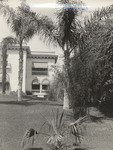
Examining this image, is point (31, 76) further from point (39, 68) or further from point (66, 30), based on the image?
point (66, 30)

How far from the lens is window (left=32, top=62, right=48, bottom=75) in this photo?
46.7 m

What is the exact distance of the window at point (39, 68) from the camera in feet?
153

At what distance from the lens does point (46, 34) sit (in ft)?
49.3

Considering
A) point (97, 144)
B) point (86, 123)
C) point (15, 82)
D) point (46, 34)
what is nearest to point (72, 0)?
point (46, 34)

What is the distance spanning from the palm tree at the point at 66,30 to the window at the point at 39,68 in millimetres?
31521

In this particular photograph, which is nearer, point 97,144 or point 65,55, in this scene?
point 97,144

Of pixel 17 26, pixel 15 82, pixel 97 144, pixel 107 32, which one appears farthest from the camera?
pixel 15 82

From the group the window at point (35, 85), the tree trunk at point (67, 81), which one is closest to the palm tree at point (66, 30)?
the tree trunk at point (67, 81)

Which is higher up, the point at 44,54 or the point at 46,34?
the point at 44,54

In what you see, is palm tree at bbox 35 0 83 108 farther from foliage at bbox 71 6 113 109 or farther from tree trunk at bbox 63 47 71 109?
foliage at bbox 71 6 113 109

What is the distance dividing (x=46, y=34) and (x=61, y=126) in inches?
307

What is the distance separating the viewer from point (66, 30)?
46.5ft

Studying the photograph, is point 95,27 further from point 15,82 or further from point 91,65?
point 15,82

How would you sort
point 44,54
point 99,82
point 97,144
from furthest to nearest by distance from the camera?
point 44,54 → point 99,82 → point 97,144
